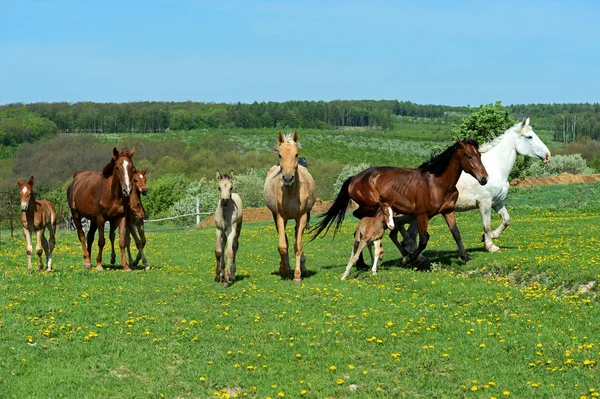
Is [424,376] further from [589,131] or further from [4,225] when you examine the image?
[589,131]

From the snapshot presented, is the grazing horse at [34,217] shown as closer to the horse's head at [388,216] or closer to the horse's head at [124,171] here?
the horse's head at [124,171]

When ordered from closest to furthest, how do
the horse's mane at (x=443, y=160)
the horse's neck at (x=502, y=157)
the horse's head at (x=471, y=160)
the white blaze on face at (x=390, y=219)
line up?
the white blaze on face at (x=390, y=219) → the horse's head at (x=471, y=160) → the horse's mane at (x=443, y=160) → the horse's neck at (x=502, y=157)

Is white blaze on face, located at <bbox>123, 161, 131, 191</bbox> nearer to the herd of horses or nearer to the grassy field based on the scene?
the herd of horses

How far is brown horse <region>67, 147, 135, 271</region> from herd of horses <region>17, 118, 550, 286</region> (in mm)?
27

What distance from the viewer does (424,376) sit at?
29.7 feet

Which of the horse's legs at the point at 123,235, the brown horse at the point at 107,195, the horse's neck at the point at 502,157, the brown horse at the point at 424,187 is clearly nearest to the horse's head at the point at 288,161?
the brown horse at the point at 424,187

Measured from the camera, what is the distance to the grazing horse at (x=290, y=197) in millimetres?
15176

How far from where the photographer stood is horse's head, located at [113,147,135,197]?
17.6 metres

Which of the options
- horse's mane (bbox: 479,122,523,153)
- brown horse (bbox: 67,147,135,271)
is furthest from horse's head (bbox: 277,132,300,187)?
horse's mane (bbox: 479,122,523,153)

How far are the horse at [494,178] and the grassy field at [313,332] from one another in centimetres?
144

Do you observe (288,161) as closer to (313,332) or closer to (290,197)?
(290,197)

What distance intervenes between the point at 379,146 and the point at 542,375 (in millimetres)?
165556

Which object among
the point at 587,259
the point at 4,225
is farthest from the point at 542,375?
the point at 4,225

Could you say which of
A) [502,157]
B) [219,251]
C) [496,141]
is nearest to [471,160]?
[502,157]
